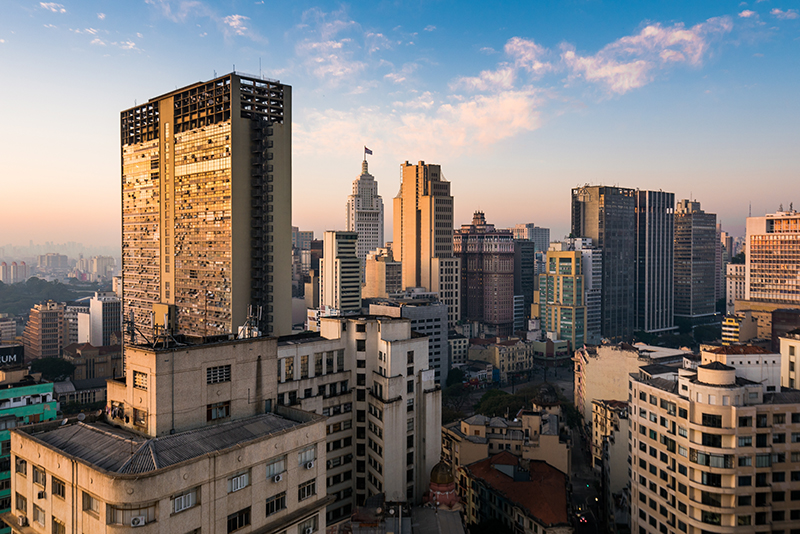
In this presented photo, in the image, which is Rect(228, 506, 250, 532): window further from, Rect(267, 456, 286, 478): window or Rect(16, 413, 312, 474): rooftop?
Rect(16, 413, 312, 474): rooftop

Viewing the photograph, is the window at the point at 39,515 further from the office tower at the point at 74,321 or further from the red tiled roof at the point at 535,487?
the office tower at the point at 74,321

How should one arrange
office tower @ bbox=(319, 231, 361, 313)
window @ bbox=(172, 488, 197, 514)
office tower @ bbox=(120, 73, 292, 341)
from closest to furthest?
1. window @ bbox=(172, 488, 197, 514)
2. office tower @ bbox=(120, 73, 292, 341)
3. office tower @ bbox=(319, 231, 361, 313)

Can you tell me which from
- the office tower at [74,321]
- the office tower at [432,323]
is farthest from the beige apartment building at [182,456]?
A: the office tower at [74,321]

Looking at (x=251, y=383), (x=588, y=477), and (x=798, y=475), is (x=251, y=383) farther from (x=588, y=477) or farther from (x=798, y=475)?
(x=588, y=477)

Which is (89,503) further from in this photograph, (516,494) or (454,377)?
(454,377)

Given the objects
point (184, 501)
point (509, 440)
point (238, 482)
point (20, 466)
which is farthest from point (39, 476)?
point (509, 440)

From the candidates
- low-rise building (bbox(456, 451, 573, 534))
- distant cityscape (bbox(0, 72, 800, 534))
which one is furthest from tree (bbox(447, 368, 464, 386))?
low-rise building (bbox(456, 451, 573, 534))

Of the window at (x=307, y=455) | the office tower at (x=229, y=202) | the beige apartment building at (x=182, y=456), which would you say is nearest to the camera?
the beige apartment building at (x=182, y=456)

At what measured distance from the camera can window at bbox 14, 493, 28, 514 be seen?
2253cm

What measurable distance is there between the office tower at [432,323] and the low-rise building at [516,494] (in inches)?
2340

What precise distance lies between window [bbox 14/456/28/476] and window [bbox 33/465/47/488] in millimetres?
1045

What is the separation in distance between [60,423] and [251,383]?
843 centimetres

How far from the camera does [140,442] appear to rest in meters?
21.1

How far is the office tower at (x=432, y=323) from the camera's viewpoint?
396ft
